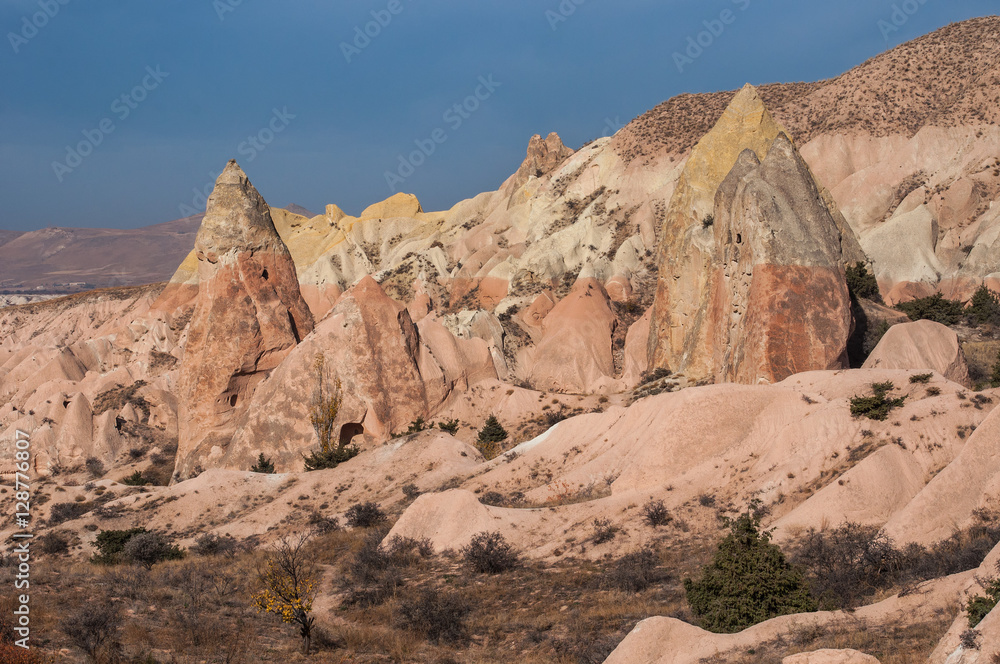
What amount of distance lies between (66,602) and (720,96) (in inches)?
2688

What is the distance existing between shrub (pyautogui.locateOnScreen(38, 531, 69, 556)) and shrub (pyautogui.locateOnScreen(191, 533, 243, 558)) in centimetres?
376

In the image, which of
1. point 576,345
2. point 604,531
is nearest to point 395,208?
point 576,345

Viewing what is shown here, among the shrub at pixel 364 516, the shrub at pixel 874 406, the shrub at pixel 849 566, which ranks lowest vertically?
the shrub at pixel 849 566

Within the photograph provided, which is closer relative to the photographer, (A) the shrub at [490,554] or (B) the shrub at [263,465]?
(A) the shrub at [490,554]

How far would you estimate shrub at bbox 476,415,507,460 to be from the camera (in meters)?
29.3

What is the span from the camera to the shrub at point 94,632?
11578 millimetres

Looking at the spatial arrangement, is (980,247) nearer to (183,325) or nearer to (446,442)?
(446,442)

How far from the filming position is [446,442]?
26328mm

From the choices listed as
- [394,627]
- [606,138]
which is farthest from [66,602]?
[606,138]

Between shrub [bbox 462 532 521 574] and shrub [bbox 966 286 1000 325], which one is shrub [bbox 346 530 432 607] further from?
shrub [bbox 966 286 1000 325]

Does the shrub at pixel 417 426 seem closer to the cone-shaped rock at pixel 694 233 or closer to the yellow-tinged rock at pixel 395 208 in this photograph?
the cone-shaped rock at pixel 694 233

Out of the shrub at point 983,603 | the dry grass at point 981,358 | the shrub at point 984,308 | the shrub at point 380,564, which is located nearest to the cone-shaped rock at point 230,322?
the shrub at point 380,564

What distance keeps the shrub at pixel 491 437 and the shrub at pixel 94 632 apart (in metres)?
17.3

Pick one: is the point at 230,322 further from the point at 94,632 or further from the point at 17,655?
the point at 17,655
